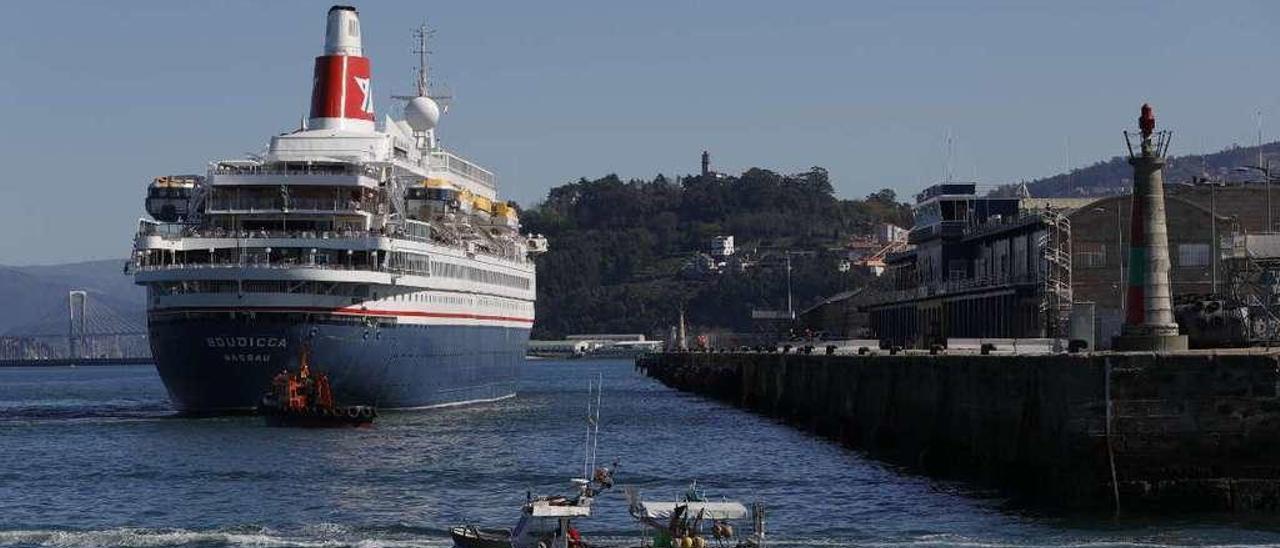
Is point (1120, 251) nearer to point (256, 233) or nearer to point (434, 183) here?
point (434, 183)

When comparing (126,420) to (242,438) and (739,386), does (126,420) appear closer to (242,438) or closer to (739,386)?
(242,438)

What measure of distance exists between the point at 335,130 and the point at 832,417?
32735 mm

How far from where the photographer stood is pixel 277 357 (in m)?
83.2

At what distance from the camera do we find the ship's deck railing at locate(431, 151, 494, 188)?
114062mm

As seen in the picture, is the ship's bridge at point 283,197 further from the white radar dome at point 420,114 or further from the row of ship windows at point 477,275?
the white radar dome at point 420,114

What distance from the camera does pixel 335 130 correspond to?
101m

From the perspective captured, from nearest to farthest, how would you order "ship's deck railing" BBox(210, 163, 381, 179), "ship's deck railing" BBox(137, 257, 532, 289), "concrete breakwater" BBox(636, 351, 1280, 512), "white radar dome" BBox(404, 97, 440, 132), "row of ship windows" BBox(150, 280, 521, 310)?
"concrete breakwater" BBox(636, 351, 1280, 512) < "row of ship windows" BBox(150, 280, 521, 310) < "ship's deck railing" BBox(137, 257, 532, 289) < "ship's deck railing" BBox(210, 163, 381, 179) < "white radar dome" BBox(404, 97, 440, 132)

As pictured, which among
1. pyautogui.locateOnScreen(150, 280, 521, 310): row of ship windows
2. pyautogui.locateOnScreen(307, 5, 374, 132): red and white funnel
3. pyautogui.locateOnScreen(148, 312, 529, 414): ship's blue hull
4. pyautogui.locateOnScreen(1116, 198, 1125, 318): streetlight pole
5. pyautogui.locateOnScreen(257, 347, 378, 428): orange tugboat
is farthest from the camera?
pyautogui.locateOnScreen(307, 5, 374, 132): red and white funnel

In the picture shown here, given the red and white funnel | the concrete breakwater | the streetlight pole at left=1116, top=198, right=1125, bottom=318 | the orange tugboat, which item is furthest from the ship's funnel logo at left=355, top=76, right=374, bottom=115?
the concrete breakwater

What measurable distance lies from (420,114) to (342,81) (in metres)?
20.4

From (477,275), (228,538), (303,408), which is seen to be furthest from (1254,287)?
(228,538)

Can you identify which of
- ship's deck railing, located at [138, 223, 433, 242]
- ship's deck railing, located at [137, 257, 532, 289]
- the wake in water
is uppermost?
ship's deck railing, located at [138, 223, 433, 242]

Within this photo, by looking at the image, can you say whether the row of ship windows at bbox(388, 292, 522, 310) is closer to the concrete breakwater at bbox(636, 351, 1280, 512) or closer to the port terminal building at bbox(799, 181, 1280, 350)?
the port terminal building at bbox(799, 181, 1280, 350)

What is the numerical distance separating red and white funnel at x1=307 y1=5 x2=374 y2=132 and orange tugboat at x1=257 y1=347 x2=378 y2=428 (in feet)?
78.1
